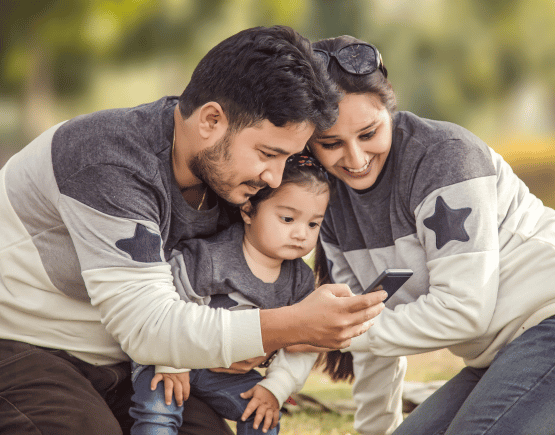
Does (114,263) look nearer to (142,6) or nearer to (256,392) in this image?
(256,392)

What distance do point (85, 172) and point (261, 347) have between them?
0.70 m

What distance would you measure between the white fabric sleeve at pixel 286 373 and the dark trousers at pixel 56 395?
256mm

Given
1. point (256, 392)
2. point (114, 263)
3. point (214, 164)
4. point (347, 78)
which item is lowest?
point (256, 392)

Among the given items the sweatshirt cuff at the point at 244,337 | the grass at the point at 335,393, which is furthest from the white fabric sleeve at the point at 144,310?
the grass at the point at 335,393

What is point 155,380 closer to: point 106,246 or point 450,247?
point 106,246

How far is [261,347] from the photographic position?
1.66 m

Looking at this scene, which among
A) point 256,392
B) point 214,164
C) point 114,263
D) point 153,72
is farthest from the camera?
point 153,72

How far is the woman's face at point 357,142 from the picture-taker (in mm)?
1931

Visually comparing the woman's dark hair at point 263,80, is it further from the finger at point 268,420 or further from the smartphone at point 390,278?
the finger at point 268,420

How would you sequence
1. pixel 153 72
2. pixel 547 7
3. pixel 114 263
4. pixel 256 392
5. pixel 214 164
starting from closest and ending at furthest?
1. pixel 114 263
2. pixel 214 164
3. pixel 256 392
4. pixel 153 72
5. pixel 547 7

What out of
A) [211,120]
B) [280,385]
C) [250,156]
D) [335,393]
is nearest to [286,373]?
[280,385]

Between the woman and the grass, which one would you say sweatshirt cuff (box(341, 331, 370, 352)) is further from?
the grass

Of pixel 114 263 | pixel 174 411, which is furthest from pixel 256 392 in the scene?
pixel 114 263

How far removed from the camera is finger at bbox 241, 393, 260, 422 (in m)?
1.95
